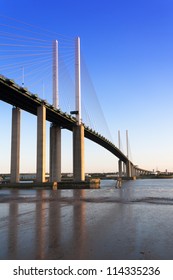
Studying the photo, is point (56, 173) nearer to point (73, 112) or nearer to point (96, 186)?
point (73, 112)

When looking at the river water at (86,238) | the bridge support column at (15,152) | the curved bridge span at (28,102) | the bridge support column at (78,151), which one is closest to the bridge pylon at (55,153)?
the curved bridge span at (28,102)

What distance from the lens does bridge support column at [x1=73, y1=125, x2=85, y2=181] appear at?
69.3m

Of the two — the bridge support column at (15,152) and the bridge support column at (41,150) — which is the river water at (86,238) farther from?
the bridge support column at (15,152)

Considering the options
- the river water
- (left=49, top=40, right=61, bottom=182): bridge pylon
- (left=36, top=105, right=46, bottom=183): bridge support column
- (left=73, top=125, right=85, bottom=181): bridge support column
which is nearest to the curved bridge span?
(left=49, top=40, right=61, bottom=182): bridge pylon

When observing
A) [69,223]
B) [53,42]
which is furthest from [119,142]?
[69,223]

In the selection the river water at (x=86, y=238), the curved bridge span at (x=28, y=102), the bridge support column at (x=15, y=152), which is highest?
the curved bridge span at (x=28, y=102)

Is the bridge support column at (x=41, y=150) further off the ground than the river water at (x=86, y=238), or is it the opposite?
the bridge support column at (x=41, y=150)

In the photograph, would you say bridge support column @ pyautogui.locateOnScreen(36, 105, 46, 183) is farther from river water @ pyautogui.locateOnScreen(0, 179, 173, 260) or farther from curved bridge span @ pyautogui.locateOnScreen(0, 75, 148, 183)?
river water @ pyautogui.locateOnScreen(0, 179, 173, 260)

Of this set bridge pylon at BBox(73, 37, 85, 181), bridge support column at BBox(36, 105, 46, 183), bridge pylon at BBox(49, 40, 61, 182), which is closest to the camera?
bridge support column at BBox(36, 105, 46, 183)

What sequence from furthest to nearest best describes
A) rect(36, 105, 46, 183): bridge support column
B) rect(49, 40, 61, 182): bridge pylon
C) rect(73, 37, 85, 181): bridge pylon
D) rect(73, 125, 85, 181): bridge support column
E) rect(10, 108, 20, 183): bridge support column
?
rect(49, 40, 61, 182): bridge pylon → rect(73, 125, 85, 181): bridge support column → rect(73, 37, 85, 181): bridge pylon → rect(10, 108, 20, 183): bridge support column → rect(36, 105, 46, 183): bridge support column

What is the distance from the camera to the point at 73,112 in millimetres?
67625

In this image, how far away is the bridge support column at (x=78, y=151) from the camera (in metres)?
69.3

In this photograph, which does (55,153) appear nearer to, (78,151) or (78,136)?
(78,151)
